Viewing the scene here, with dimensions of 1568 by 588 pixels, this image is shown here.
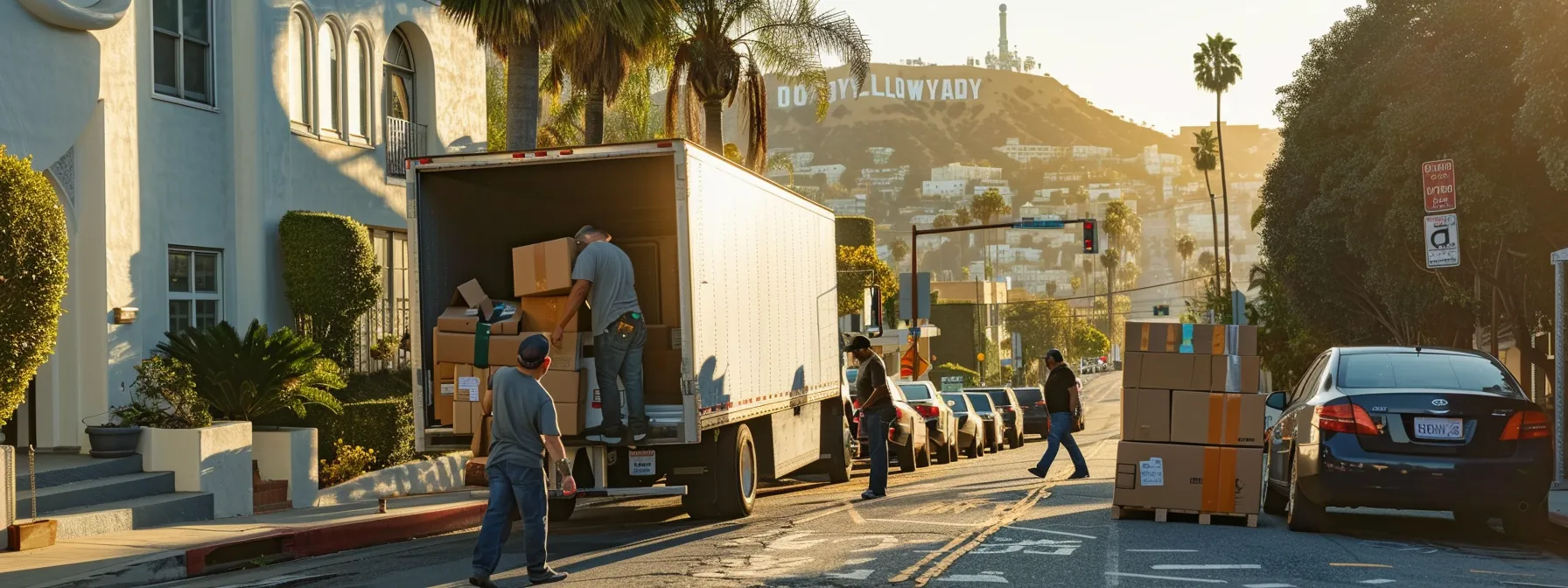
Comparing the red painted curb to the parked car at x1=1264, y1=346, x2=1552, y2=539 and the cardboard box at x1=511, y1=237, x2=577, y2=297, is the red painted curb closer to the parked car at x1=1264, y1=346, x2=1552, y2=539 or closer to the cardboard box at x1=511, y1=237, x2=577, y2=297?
the cardboard box at x1=511, y1=237, x2=577, y2=297

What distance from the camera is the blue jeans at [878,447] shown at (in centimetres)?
1628

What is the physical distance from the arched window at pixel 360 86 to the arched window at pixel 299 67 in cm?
98

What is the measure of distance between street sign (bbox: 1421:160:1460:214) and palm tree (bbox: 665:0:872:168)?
14.1m

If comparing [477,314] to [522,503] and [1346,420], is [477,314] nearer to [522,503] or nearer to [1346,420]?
[522,503]

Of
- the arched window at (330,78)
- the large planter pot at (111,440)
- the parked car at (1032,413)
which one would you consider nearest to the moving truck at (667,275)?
the large planter pot at (111,440)

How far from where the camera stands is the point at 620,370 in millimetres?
13219

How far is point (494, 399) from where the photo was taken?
10.1 m

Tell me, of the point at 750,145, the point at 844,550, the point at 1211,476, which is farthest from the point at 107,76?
the point at 750,145

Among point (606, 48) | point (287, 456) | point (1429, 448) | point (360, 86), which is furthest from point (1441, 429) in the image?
point (606, 48)

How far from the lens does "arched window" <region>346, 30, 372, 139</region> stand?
2175 cm

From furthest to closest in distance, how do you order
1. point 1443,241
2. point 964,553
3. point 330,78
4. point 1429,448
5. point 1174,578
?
point 330,78
point 1443,241
point 1429,448
point 964,553
point 1174,578

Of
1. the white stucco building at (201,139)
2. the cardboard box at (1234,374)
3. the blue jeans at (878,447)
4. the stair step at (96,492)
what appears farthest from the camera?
the white stucco building at (201,139)

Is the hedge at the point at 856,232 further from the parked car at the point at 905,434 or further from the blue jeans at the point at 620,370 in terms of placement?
the blue jeans at the point at 620,370

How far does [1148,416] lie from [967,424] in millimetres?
15557
